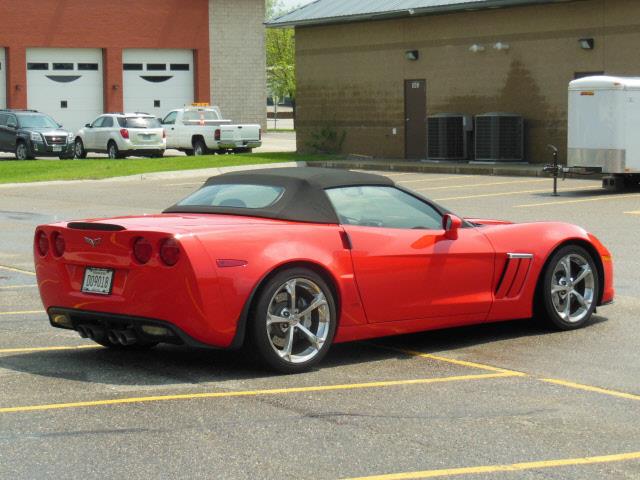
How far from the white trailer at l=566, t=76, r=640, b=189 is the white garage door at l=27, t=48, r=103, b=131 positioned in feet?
114

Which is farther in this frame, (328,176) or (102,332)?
(328,176)

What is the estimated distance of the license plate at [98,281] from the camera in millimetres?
8320

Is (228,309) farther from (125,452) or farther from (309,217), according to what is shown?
(125,452)

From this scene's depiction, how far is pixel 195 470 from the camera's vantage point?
6.00 metres

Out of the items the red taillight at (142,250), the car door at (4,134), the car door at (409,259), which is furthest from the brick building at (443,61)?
the red taillight at (142,250)

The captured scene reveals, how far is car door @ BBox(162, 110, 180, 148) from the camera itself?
45.5m

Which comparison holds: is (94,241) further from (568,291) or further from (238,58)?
(238,58)

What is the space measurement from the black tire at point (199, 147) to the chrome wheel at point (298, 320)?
120 ft

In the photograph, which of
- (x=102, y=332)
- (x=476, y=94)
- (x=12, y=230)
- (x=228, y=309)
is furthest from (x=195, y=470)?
(x=476, y=94)

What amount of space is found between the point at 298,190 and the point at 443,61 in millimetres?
29990

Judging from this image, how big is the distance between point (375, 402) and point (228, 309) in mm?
1144

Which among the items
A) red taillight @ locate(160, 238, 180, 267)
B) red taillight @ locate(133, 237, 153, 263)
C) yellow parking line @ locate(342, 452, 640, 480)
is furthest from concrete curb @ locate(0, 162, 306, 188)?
yellow parking line @ locate(342, 452, 640, 480)

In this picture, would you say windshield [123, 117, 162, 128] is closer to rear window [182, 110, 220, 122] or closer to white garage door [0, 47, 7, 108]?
rear window [182, 110, 220, 122]

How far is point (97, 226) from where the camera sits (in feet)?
27.5
